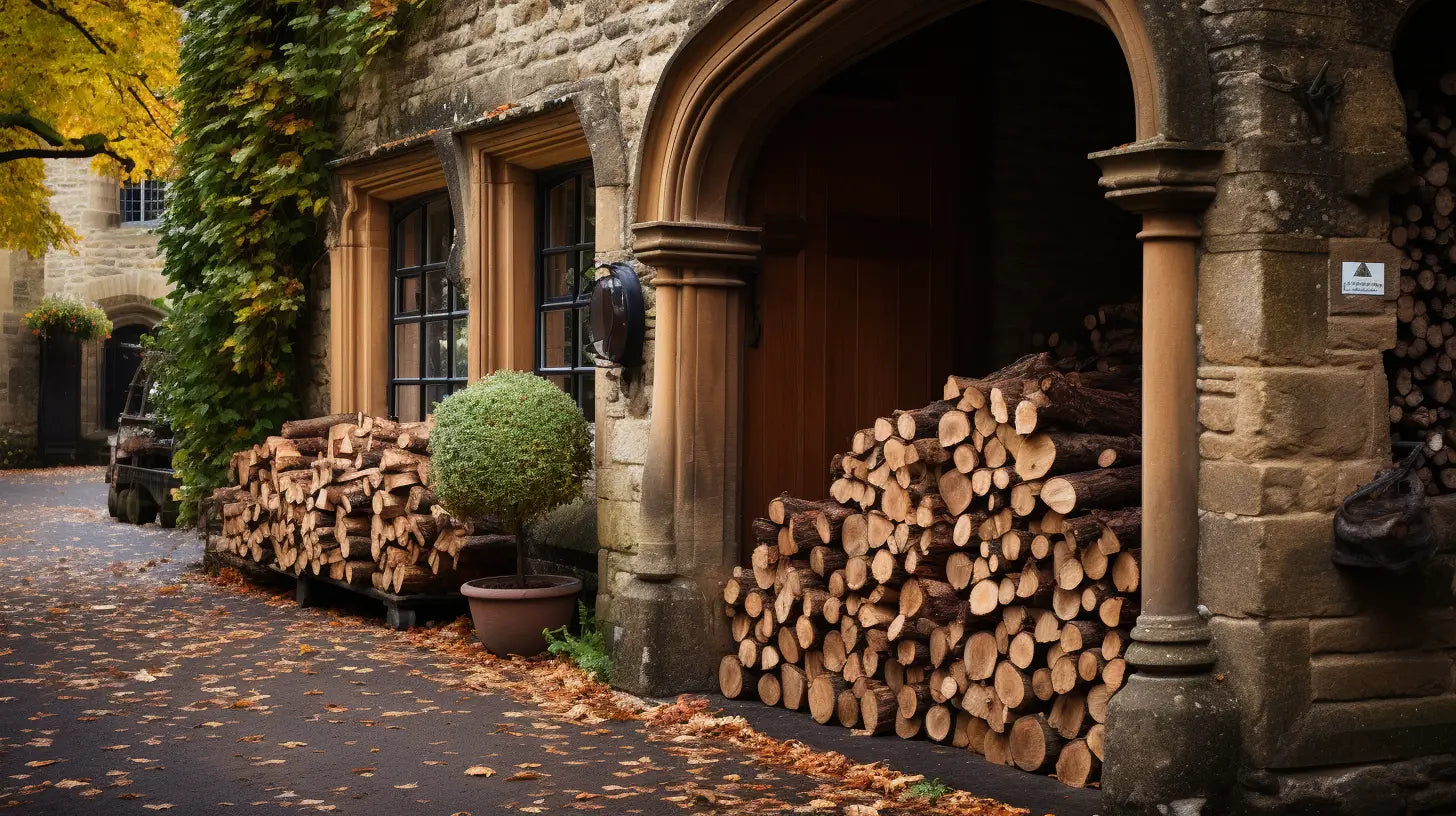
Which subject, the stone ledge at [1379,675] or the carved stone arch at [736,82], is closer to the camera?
the stone ledge at [1379,675]

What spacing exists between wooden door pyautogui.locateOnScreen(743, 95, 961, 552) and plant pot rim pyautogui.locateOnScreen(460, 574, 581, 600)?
1111 millimetres

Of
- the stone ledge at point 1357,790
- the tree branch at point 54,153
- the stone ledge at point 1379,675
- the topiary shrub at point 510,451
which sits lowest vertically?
the stone ledge at point 1357,790

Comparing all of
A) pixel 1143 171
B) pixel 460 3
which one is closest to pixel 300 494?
pixel 460 3

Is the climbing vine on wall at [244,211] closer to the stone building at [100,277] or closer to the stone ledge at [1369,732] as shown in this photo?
the stone ledge at [1369,732]

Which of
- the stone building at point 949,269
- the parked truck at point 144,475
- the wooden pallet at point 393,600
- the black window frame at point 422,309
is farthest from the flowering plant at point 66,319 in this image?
the wooden pallet at point 393,600

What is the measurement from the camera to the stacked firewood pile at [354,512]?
862cm

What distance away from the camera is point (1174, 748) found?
185 inches

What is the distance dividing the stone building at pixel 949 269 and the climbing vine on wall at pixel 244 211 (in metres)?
0.37

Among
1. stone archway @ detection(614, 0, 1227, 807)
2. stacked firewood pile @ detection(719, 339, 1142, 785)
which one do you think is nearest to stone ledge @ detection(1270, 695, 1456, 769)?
stacked firewood pile @ detection(719, 339, 1142, 785)

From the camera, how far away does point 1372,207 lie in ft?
16.2

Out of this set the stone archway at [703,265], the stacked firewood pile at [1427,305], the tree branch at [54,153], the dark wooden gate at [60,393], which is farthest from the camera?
the dark wooden gate at [60,393]

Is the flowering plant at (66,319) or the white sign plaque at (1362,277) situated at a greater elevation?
the flowering plant at (66,319)

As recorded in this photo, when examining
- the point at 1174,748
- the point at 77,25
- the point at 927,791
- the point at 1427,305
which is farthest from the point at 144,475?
the point at 1427,305

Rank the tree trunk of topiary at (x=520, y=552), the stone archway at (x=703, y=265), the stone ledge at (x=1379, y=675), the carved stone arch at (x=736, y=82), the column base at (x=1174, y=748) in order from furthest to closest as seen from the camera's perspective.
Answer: the tree trunk of topiary at (x=520, y=552) → the stone archway at (x=703, y=265) → the carved stone arch at (x=736, y=82) → the stone ledge at (x=1379, y=675) → the column base at (x=1174, y=748)
